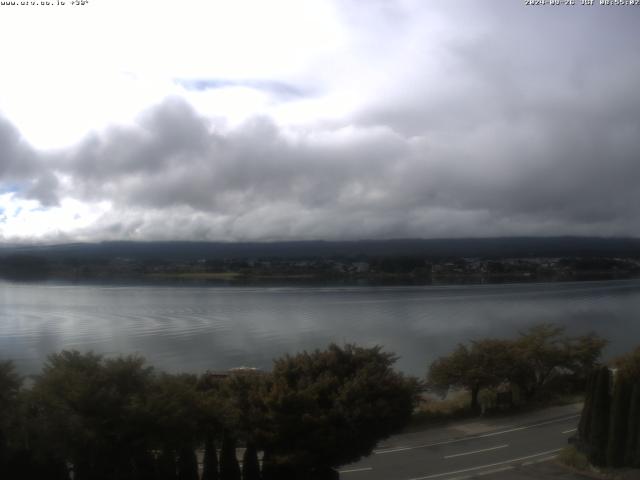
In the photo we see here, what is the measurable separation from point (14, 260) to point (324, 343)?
105ft

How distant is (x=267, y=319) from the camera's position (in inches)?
2111

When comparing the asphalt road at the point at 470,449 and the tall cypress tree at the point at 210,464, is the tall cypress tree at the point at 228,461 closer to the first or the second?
the tall cypress tree at the point at 210,464

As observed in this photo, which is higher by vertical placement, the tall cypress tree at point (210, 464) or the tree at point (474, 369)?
the tall cypress tree at point (210, 464)

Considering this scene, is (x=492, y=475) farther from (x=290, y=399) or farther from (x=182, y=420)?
(x=182, y=420)

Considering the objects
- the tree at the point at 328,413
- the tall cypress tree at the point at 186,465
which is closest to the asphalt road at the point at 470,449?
the tree at the point at 328,413

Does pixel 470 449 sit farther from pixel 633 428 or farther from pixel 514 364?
pixel 514 364

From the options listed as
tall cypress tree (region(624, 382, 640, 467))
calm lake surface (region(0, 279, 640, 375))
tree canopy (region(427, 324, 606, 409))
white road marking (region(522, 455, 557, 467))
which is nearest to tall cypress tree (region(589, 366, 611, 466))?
tall cypress tree (region(624, 382, 640, 467))

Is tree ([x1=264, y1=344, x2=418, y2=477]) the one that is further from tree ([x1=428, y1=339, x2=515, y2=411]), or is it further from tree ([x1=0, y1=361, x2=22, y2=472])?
tree ([x1=428, y1=339, x2=515, y2=411])

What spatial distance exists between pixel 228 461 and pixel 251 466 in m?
0.39

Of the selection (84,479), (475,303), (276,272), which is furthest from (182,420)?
(276,272)

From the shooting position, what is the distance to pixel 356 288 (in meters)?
91.5

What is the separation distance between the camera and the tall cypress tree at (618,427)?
12734 mm

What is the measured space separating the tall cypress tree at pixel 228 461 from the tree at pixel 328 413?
585 mm

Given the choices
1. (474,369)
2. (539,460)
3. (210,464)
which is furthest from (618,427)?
(474,369)
